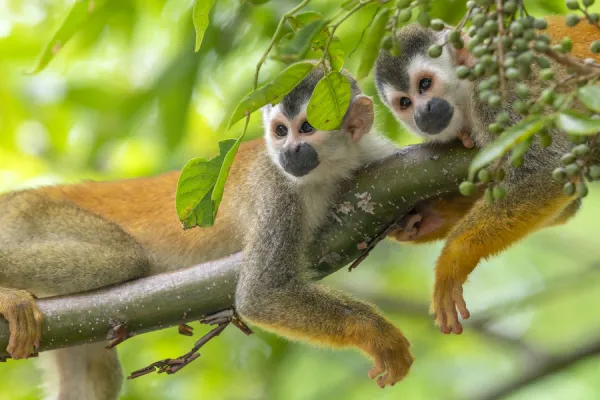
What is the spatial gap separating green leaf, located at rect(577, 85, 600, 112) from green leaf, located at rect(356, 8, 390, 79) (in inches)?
39.3

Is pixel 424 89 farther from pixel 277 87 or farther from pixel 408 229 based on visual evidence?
pixel 277 87

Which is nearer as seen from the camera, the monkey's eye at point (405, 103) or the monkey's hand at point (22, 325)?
the monkey's hand at point (22, 325)

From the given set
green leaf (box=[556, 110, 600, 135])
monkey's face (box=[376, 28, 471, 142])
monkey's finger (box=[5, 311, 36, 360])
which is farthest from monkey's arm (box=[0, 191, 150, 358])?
green leaf (box=[556, 110, 600, 135])

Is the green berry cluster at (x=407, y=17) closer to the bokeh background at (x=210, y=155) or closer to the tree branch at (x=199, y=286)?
the tree branch at (x=199, y=286)

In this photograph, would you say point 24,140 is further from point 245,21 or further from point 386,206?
point 386,206

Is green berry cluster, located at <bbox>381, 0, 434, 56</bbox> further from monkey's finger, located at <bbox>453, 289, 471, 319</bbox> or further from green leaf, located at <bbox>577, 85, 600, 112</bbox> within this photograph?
monkey's finger, located at <bbox>453, 289, 471, 319</bbox>

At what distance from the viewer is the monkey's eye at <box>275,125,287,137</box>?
414 cm

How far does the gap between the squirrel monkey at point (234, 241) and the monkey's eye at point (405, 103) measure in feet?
0.72

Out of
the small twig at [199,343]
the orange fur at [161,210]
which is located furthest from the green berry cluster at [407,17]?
the orange fur at [161,210]

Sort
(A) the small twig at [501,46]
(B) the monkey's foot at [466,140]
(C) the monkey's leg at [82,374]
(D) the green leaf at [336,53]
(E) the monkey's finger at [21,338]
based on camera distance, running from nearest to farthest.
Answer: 1. (A) the small twig at [501,46]
2. (D) the green leaf at [336,53]
3. (B) the monkey's foot at [466,140]
4. (E) the monkey's finger at [21,338]
5. (C) the monkey's leg at [82,374]

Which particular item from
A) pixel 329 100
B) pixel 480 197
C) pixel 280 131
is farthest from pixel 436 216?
pixel 329 100

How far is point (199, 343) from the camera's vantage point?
11.0 feet

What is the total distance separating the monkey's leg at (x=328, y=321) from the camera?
3570mm

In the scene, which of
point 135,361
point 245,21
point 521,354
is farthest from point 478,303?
point 245,21
